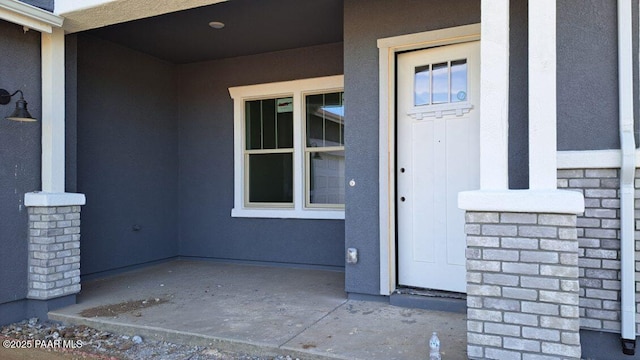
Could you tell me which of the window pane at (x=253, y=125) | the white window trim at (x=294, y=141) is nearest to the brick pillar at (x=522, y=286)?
the white window trim at (x=294, y=141)

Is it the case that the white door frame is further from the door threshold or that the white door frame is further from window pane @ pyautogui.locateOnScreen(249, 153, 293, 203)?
window pane @ pyautogui.locateOnScreen(249, 153, 293, 203)

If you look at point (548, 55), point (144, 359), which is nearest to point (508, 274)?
point (548, 55)

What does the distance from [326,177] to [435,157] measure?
221 cm

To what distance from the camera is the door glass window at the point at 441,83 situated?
4160 millimetres

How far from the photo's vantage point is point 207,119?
6.91 m

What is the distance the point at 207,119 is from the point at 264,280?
2.84m

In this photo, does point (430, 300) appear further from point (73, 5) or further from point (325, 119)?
point (73, 5)

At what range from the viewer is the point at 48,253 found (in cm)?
426

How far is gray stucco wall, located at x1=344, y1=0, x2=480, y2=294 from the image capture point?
4.35 meters

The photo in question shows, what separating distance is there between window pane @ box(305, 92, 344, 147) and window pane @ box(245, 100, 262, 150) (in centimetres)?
84

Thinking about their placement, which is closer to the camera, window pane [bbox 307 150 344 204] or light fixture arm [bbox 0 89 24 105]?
light fixture arm [bbox 0 89 24 105]

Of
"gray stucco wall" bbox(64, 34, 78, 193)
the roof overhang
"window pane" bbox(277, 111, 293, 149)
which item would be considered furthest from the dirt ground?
"window pane" bbox(277, 111, 293, 149)

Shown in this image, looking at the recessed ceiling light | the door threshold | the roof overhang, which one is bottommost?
the door threshold

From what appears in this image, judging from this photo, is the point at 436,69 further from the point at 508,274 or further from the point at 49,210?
the point at 49,210
